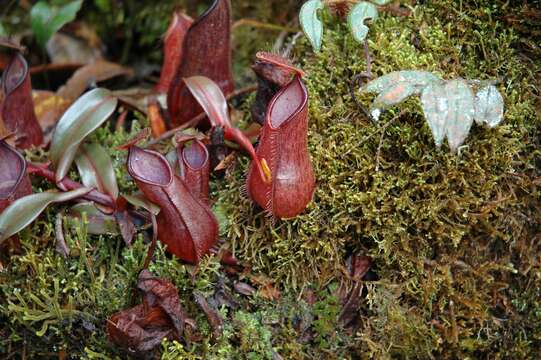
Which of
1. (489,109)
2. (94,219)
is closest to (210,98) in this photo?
(94,219)

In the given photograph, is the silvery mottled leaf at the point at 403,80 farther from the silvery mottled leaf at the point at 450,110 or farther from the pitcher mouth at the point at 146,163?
the pitcher mouth at the point at 146,163

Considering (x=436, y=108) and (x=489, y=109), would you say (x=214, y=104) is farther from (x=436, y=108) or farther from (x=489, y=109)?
(x=489, y=109)

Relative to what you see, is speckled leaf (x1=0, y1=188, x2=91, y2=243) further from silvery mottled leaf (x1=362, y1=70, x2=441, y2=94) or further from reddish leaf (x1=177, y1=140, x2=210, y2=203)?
silvery mottled leaf (x1=362, y1=70, x2=441, y2=94)

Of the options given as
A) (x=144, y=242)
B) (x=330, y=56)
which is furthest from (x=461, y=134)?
(x=144, y=242)

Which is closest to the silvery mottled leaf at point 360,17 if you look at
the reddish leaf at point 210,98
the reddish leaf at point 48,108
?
the reddish leaf at point 210,98

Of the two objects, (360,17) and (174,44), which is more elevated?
(360,17)

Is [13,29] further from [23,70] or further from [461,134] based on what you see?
[461,134]

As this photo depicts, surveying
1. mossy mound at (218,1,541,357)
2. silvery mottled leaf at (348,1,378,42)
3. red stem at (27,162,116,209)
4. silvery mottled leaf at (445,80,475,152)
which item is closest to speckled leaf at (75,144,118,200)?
red stem at (27,162,116,209)
